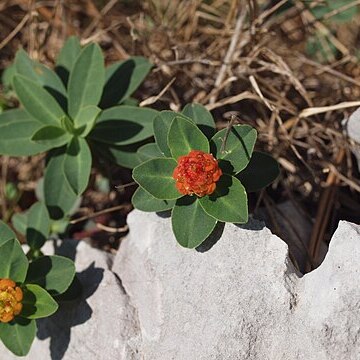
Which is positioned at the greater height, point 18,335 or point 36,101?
point 36,101

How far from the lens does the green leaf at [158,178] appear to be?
2.10 m

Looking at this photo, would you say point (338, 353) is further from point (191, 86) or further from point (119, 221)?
point (191, 86)

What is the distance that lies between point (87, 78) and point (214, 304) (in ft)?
3.44

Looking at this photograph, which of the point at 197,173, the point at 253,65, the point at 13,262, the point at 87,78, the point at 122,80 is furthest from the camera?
the point at 253,65

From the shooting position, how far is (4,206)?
10.2ft

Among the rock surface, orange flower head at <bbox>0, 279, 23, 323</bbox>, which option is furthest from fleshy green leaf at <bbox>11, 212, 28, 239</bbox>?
orange flower head at <bbox>0, 279, 23, 323</bbox>

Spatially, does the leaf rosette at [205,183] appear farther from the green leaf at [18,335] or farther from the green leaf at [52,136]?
the green leaf at [18,335]

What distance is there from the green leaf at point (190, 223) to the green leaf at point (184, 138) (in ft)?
0.55

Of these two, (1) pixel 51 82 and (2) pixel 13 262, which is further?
(1) pixel 51 82

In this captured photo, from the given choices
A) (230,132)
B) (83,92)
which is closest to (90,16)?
(83,92)

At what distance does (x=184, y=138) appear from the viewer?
212 cm

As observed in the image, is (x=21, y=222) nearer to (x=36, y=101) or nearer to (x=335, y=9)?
(x=36, y=101)

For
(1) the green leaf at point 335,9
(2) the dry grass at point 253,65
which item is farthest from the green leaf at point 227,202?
(1) the green leaf at point 335,9

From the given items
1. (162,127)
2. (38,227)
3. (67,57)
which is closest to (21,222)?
(38,227)
